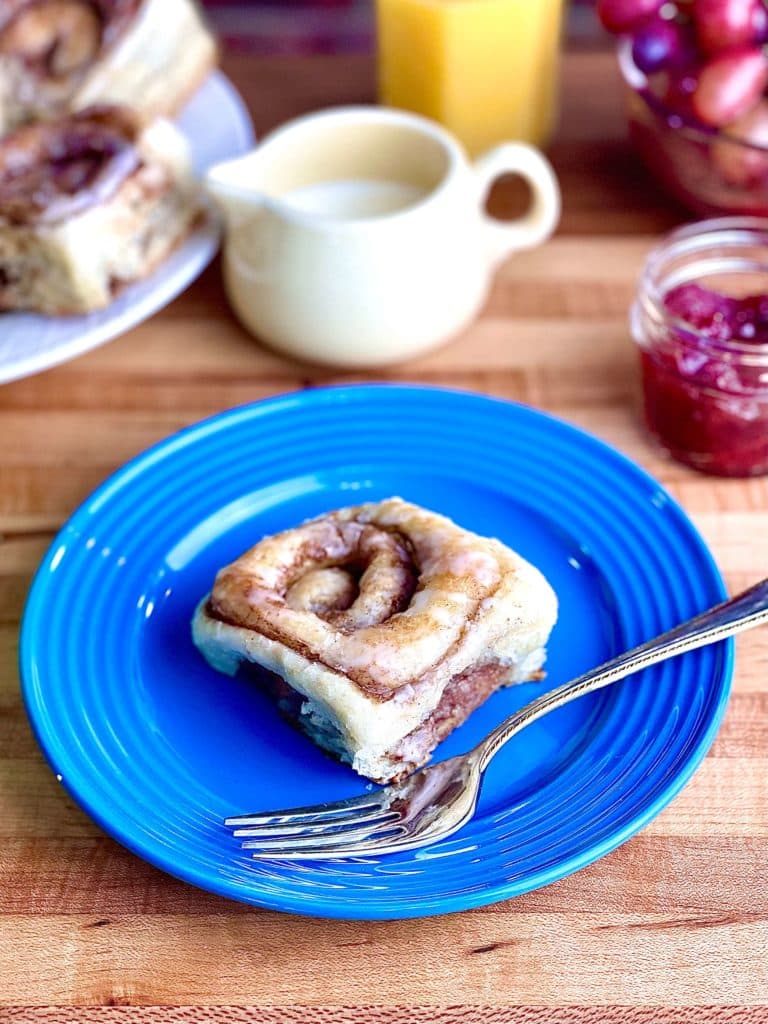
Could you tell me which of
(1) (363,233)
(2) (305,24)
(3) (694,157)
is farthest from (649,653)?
(2) (305,24)

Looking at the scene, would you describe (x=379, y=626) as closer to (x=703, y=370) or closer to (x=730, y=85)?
(x=703, y=370)

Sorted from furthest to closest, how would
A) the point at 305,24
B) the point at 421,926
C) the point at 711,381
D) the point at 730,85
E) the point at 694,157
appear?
the point at 305,24, the point at 694,157, the point at 730,85, the point at 711,381, the point at 421,926

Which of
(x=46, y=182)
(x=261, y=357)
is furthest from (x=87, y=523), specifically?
(x=46, y=182)

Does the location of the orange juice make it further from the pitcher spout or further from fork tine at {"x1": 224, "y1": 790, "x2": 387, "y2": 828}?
fork tine at {"x1": 224, "y1": 790, "x2": 387, "y2": 828}

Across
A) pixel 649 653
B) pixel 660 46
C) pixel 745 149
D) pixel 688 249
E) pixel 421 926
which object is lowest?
pixel 421 926

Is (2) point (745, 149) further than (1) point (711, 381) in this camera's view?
Yes

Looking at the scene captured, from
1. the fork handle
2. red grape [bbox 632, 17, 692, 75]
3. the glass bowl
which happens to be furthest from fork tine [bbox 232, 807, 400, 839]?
red grape [bbox 632, 17, 692, 75]

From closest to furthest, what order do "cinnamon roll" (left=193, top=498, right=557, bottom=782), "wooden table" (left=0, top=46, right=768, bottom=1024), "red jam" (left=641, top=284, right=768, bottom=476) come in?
"wooden table" (left=0, top=46, right=768, bottom=1024) → "cinnamon roll" (left=193, top=498, right=557, bottom=782) → "red jam" (left=641, top=284, right=768, bottom=476)

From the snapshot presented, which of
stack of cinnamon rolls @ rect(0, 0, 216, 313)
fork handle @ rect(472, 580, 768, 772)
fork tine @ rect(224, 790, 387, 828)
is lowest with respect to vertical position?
fork tine @ rect(224, 790, 387, 828)
